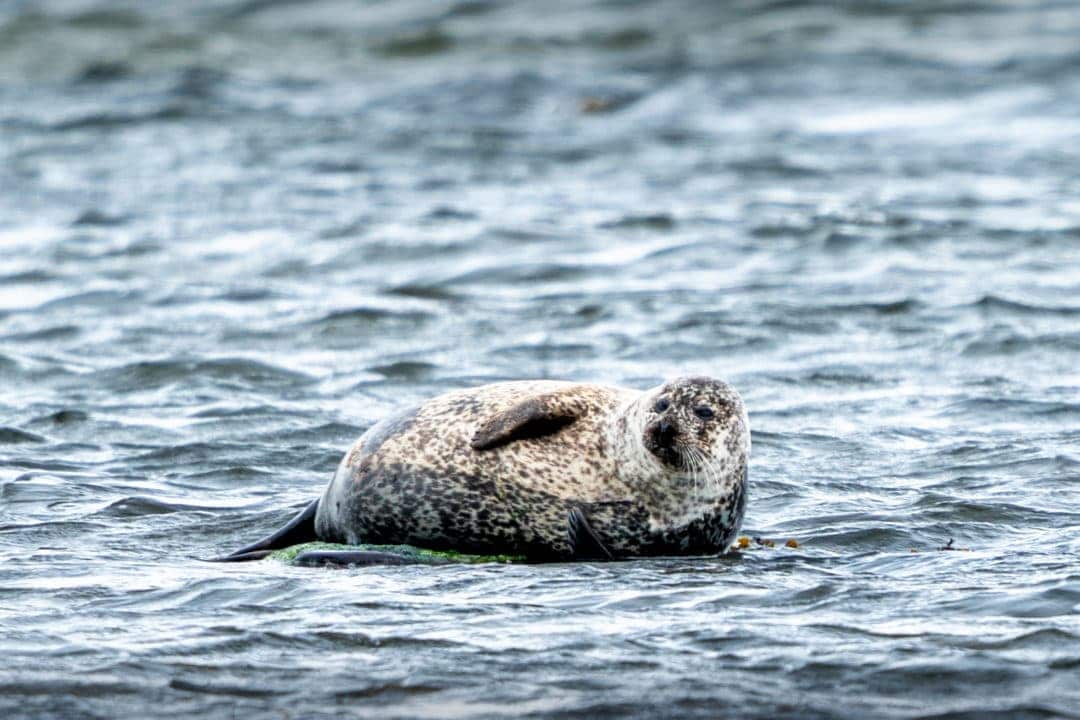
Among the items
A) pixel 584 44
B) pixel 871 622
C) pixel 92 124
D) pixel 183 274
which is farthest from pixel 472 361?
pixel 584 44

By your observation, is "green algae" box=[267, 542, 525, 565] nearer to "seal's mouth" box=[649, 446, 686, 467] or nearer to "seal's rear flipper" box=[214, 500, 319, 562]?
"seal's rear flipper" box=[214, 500, 319, 562]

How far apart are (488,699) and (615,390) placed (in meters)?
2.55

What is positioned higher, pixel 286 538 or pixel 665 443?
pixel 665 443

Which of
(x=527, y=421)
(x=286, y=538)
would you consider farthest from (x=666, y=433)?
(x=286, y=538)

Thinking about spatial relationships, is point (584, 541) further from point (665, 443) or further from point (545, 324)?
point (545, 324)

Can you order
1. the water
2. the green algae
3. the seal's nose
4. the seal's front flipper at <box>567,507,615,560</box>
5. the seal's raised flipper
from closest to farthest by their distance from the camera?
the water, the seal's nose, the seal's front flipper at <box>567,507,615,560</box>, the green algae, the seal's raised flipper

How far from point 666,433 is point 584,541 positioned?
20.1 inches

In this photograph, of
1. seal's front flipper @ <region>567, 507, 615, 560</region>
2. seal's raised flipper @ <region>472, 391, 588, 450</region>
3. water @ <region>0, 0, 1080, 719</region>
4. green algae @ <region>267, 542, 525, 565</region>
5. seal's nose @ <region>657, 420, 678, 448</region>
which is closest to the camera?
water @ <region>0, 0, 1080, 719</region>

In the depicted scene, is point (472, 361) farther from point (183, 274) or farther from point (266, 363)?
point (183, 274)

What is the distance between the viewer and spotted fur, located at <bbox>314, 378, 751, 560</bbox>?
710 cm

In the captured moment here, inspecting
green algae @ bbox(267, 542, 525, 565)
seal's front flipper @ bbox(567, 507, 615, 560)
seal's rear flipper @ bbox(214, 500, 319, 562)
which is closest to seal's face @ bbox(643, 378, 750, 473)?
seal's front flipper @ bbox(567, 507, 615, 560)

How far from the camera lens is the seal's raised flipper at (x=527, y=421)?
23.8 ft

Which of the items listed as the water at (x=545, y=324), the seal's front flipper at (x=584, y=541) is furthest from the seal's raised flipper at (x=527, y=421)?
the water at (x=545, y=324)

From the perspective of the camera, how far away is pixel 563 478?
23.6 ft
